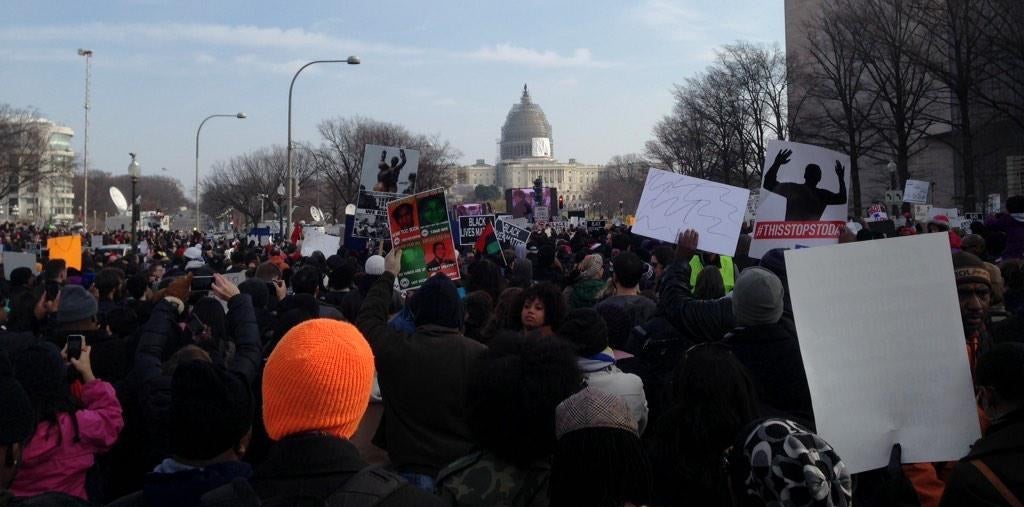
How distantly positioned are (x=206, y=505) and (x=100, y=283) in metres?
7.26

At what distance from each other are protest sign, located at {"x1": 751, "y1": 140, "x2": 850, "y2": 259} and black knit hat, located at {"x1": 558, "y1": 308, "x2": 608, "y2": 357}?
379cm

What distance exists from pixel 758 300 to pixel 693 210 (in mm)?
3052

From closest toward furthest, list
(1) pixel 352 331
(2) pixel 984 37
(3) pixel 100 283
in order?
1. (1) pixel 352 331
2. (3) pixel 100 283
3. (2) pixel 984 37

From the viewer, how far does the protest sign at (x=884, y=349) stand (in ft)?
11.0

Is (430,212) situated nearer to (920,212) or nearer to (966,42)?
(920,212)

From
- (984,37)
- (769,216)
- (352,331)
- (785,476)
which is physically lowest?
(785,476)

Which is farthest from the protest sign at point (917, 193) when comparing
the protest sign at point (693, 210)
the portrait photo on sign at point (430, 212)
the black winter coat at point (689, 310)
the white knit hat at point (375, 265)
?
the black winter coat at point (689, 310)

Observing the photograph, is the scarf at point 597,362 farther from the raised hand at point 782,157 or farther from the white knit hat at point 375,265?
the raised hand at point 782,157

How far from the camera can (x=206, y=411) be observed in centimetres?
275

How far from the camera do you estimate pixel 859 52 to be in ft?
119

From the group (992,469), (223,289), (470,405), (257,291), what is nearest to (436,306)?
(223,289)

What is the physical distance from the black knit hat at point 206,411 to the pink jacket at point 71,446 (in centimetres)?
180

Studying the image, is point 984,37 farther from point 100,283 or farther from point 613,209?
point 613,209

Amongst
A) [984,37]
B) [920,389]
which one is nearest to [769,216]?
[920,389]
